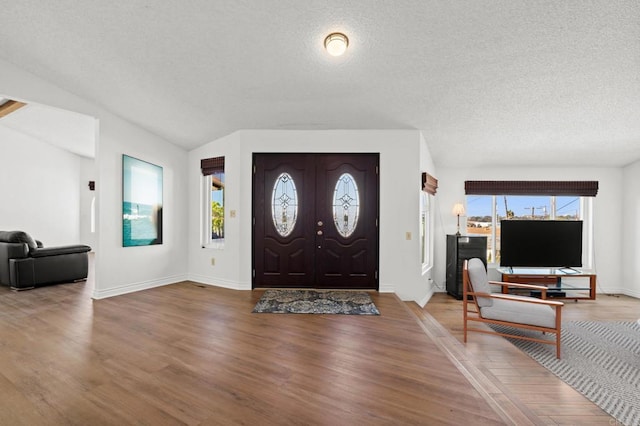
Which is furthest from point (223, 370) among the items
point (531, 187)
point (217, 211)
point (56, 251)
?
point (531, 187)

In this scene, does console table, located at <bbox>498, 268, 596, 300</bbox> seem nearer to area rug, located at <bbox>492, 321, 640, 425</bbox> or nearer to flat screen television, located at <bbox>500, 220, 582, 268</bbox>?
flat screen television, located at <bbox>500, 220, 582, 268</bbox>

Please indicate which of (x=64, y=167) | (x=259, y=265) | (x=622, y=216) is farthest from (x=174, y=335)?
(x=64, y=167)

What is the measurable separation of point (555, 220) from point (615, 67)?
317 cm

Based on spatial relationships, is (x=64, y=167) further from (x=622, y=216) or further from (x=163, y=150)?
(x=622, y=216)

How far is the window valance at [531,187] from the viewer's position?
5.31 meters

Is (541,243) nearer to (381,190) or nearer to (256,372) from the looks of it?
(381,190)

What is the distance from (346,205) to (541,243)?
12.1 ft

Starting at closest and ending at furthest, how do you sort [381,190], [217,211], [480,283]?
[480,283], [381,190], [217,211]

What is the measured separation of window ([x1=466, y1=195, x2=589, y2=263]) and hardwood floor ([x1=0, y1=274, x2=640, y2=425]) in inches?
116

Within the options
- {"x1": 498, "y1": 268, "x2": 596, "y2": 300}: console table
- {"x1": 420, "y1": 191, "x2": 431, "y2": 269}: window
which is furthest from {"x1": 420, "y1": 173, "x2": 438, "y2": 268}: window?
{"x1": 498, "y1": 268, "x2": 596, "y2": 300}: console table

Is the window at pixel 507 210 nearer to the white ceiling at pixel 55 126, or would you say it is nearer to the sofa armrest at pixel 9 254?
the white ceiling at pixel 55 126

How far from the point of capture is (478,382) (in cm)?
196

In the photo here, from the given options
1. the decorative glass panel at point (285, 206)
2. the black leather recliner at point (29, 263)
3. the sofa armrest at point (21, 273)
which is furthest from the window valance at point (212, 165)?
the sofa armrest at point (21, 273)

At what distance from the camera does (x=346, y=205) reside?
4422mm
